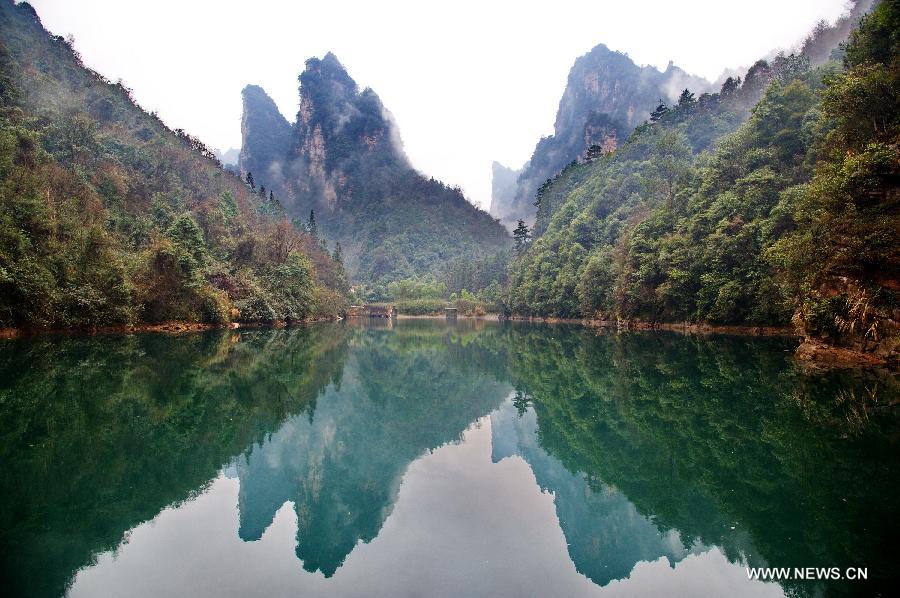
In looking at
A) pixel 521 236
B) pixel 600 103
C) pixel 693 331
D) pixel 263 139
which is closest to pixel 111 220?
pixel 693 331

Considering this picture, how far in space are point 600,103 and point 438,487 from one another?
510 feet

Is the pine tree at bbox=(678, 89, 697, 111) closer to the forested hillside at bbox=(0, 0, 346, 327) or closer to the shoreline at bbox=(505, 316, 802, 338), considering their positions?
the shoreline at bbox=(505, 316, 802, 338)

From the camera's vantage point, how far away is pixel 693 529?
200 inches

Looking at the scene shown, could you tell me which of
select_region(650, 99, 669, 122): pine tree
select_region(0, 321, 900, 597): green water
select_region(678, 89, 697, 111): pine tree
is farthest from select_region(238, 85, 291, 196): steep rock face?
select_region(0, 321, 900, 597): green water

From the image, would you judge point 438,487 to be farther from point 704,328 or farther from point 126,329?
point 704,328

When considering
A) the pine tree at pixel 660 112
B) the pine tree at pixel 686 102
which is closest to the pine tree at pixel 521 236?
the pine tree at pixel 660 112

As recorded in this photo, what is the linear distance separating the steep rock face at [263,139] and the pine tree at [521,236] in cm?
12406

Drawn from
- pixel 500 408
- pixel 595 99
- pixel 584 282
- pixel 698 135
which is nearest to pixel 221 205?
pixel 584 282

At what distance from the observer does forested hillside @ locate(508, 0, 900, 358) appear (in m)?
15.4

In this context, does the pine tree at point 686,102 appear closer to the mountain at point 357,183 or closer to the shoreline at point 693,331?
the shoreline at point 693,331

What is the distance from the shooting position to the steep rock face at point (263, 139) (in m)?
181

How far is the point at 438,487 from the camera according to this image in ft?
21.8

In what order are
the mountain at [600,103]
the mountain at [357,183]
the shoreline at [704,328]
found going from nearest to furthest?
the shoreline at [704,328] < the mountain at [600,103] < the mountain at [357,183]

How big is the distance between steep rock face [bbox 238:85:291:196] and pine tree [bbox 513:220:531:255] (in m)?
124
